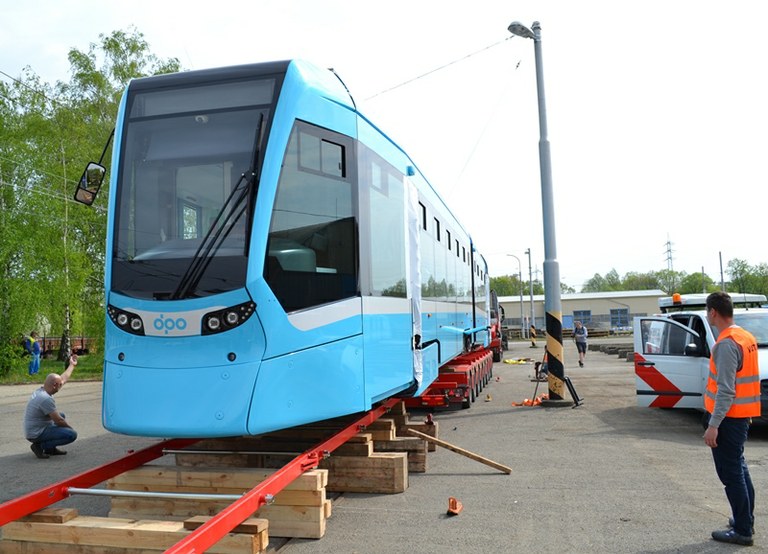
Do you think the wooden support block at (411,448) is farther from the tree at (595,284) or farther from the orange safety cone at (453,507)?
the tree at (595,284)

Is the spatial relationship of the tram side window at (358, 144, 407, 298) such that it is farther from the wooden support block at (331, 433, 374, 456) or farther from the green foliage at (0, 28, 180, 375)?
the green foliage at (0, 28, 180, 375)

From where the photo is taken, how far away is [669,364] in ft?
33.9

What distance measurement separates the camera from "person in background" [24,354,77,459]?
30.2 ft

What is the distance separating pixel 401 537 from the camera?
5363mm

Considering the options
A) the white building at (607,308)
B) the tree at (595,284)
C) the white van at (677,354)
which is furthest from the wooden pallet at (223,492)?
the tree at (595,284)

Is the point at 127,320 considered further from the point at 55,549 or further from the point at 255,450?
the point at 255,450

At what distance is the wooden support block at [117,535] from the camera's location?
13.5 ft

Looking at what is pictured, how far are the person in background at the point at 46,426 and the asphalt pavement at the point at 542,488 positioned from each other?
27 cm

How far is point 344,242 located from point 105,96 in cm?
2909

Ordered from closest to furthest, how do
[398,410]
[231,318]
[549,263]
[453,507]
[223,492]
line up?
[231,318], [223,492], [453,507], [398,410], [549,263]

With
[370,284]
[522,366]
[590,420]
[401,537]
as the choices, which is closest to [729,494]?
[401,537]

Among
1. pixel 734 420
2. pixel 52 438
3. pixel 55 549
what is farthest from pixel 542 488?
pixel 52 438

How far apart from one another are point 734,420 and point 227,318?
3814 mm

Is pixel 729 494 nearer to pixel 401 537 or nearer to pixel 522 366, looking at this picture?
pixel 401 537
